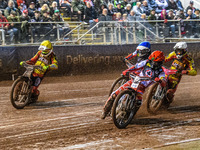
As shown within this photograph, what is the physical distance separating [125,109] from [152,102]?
2.06m

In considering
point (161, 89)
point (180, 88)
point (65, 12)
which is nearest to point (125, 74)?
point (161, 89)

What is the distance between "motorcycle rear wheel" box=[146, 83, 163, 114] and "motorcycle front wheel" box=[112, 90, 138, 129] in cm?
118

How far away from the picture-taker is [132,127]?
730cm

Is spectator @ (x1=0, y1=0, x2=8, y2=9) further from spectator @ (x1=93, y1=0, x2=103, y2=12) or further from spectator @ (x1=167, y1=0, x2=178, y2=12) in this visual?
spectator @ (x1=167, y1=0, x2=178, y2=12)

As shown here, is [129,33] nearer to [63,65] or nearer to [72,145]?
[63,65]

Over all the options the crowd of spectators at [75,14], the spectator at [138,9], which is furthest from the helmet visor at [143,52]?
the spectator at [138,9]

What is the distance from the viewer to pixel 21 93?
9305mm

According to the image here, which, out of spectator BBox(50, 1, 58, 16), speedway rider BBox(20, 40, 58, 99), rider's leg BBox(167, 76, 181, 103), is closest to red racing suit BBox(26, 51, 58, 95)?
speedway rider BBox(20, 40, 58, 99)

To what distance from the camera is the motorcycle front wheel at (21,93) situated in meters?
9.24

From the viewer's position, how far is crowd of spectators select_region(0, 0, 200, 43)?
14094mm

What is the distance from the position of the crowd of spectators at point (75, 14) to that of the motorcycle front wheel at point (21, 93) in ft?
15.5

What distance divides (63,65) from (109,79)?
2261mm

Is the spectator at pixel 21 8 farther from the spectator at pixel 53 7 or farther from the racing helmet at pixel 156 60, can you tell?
the racing helmet at pixel 156 60

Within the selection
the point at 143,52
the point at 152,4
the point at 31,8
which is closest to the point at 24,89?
the point at 143,52
